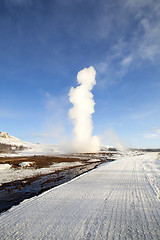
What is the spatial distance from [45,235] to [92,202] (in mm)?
3484

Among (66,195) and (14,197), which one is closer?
(66,195)

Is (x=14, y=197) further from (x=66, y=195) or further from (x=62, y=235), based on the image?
(x=62, y=235)

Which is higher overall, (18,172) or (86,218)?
(86,218)

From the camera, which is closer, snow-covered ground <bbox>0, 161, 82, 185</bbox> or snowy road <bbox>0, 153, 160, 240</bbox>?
snowy road <bbox>0, 153, 160, 240</bbox>

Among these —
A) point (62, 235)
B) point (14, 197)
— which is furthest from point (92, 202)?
point (14, 197)

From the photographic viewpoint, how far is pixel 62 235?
178 inches

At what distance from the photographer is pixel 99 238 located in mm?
4297

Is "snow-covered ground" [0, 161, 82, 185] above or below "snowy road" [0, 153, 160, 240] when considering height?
below

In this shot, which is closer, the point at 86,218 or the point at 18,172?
the point at 86,218

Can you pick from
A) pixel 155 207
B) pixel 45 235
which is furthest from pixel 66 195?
pixel 155 207

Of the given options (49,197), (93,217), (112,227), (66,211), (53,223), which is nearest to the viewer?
(112,227)

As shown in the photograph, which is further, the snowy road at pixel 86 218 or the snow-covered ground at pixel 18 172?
the snow-covered ground at pixel 18 172

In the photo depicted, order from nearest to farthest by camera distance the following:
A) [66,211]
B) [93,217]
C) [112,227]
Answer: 1. [112,227]
2. [93,217]
3. [66,211]

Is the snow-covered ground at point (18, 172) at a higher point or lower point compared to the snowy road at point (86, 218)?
lower
